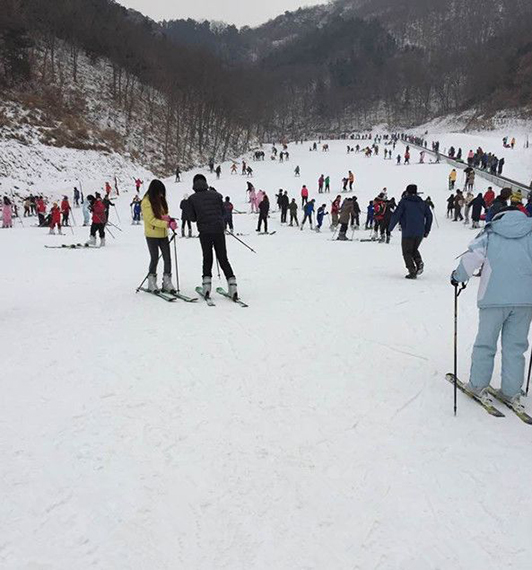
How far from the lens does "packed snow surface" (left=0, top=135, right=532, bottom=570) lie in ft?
7.65

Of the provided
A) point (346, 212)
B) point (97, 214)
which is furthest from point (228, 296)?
point (346, 212)

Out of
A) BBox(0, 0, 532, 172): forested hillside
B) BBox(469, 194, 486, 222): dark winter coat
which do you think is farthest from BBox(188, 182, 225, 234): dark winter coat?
BBox(0, 0, 532, 172): forested hillside

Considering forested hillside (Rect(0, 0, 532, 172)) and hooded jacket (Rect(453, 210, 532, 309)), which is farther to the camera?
forested hillside (Rect(0, 0, 532, 172))

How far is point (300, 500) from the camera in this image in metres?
2.66

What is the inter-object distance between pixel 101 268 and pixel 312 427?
8.24m

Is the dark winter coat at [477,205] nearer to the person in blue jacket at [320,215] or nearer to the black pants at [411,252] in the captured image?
the person in blue jacket at [320,215]

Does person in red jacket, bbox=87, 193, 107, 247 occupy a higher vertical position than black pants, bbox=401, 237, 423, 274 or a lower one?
higher

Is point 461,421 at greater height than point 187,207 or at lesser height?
lesser

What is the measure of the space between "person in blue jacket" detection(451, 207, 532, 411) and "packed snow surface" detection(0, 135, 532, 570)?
0.37m

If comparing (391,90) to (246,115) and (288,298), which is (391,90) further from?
(288,298)

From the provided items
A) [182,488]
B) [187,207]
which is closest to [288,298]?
[187,207]

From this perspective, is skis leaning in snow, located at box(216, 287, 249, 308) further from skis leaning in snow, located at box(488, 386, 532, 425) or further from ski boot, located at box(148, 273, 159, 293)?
skis leaning in snow, located at box(488, 386, 532, 425)

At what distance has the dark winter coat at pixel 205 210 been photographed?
21.7 ft

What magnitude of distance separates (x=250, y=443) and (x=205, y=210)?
13.6ft
